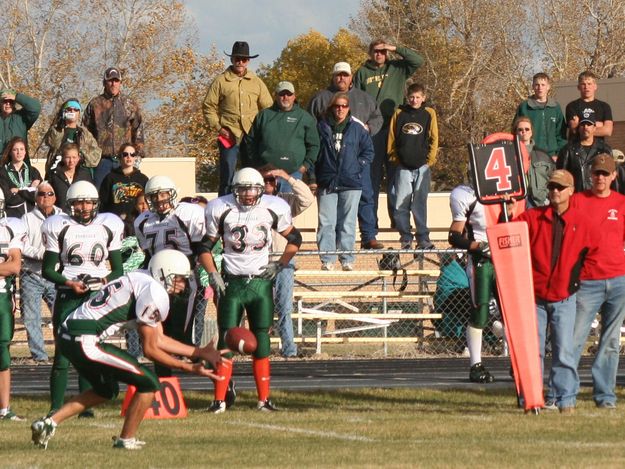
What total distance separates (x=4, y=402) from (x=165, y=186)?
Answer: 2.15 metres

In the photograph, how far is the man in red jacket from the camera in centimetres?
1056

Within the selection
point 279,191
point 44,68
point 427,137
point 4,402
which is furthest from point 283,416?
point 44,68

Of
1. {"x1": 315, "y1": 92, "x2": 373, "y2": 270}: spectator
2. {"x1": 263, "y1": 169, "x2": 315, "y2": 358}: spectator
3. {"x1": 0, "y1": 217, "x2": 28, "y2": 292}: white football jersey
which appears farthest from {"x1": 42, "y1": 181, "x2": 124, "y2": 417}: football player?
{"x1": 315, "y1": 92, "x2": 373, "y2": 270}: spectator

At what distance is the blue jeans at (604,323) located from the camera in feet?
35.3

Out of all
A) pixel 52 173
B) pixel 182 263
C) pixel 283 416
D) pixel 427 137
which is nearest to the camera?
pixel 182 263

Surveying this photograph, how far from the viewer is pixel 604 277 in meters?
10.7

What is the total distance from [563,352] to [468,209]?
7.56 ft

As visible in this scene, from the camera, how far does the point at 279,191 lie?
1577cm

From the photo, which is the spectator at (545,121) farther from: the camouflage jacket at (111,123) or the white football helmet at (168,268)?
the white football helmet at (168,268)

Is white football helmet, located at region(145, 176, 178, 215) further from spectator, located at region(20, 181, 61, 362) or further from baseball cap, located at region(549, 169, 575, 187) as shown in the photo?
baseball cap, located at region(549, 169, 575, 187)

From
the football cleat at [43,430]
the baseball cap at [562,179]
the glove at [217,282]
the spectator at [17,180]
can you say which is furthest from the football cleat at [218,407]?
the spectator at [17,180]

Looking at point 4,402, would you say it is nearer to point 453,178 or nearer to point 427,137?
point 427,137

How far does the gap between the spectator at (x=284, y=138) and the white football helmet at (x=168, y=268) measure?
6.84 meters

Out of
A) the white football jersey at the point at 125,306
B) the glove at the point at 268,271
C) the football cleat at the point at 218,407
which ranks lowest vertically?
the football cleat at the point at 218,407
